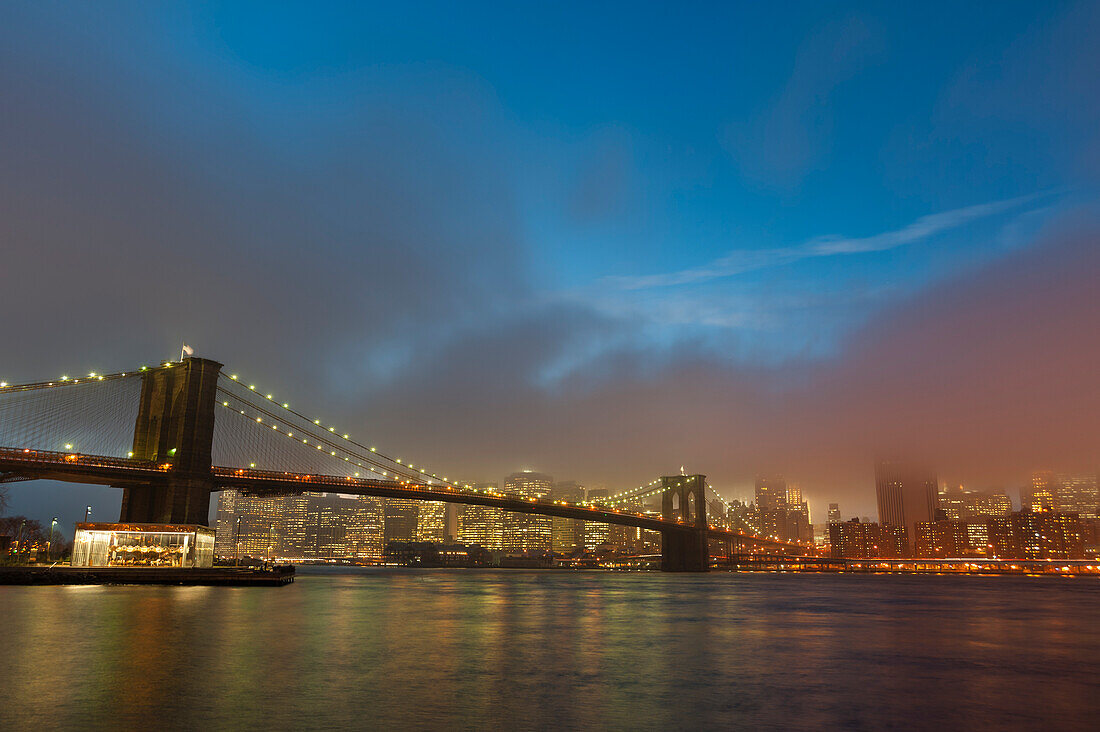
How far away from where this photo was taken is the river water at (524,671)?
13156 millimetres

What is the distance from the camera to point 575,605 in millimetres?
45344

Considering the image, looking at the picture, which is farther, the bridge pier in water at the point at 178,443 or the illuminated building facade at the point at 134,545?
the bridge pier in water at the point at 178,443

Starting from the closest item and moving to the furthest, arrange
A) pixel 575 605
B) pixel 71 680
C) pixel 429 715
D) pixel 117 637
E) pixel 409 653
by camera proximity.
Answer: pixel 429 715 → pixel 71 680 → pixel 409 653 → pixel 117 637 → pixel 575 605

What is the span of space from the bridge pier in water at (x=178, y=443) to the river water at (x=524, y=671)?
3323 centimetres

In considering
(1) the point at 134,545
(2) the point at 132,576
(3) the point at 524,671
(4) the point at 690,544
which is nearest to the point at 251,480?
(1) the point at 134,545

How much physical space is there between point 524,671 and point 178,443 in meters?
61.1

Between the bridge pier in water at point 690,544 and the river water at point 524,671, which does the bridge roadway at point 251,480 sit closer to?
the bridge pier in water at point 690,544

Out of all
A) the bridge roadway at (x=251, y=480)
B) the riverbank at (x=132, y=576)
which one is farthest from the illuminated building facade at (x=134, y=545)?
the bridge roadway at (x=251, y=480)

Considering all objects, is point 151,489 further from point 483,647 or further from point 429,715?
point 429,715

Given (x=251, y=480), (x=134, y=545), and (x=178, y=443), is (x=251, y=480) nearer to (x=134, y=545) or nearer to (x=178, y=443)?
(x=178, y=443)

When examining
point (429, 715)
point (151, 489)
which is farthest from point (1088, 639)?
point (151, 489)

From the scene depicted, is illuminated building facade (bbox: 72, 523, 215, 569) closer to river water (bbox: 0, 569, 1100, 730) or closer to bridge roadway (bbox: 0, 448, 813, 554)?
bridge roadway (bbox: 0, 448, 813, 554)

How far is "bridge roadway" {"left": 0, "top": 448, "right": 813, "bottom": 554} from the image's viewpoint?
6234 centimetres

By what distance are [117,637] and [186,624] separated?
442 cm
